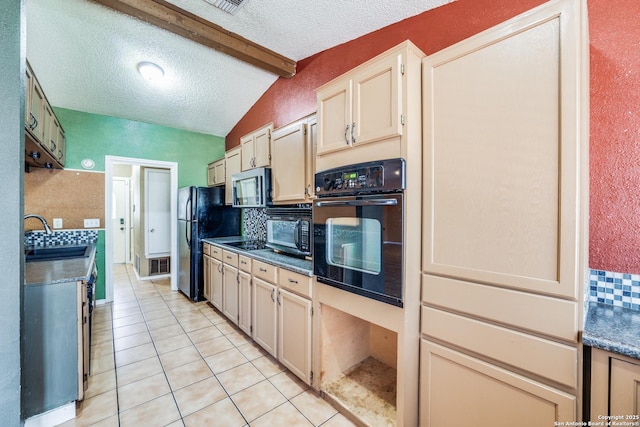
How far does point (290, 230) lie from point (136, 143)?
3.11 m

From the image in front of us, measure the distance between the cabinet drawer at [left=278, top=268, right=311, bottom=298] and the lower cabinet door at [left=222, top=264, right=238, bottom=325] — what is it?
0.90m

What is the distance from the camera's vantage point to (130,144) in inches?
152

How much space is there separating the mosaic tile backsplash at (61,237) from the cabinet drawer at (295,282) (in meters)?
3.09

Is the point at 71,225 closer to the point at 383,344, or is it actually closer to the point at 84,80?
the point at 84,80

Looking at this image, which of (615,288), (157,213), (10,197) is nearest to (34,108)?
(10,197)

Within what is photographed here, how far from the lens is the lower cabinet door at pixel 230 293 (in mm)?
2814

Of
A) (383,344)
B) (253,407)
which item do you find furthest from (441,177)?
(253,407)

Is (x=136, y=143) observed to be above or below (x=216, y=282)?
above

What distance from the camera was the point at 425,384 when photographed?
1350 mm

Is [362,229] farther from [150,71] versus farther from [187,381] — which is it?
[150,71]

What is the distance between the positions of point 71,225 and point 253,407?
136 inches

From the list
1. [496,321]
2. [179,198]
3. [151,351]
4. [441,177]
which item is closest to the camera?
[496,321]

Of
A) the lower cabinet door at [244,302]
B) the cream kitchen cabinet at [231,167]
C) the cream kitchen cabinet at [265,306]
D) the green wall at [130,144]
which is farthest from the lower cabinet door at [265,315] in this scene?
the green wall at [130,144]

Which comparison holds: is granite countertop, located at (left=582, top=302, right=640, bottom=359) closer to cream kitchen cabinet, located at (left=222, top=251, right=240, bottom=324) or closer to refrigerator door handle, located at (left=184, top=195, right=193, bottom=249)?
cream kitchen cabinet, located at (left=222, top=251, right=240, bottom=324)
